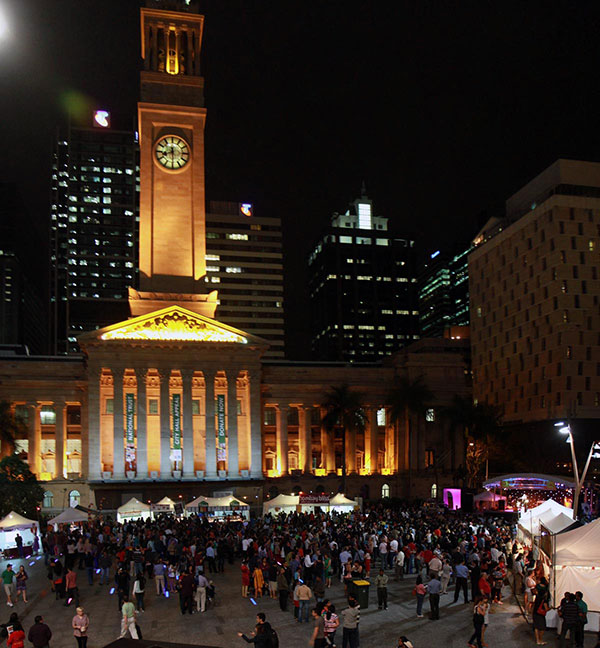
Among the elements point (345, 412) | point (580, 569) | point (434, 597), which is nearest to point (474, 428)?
point (345, 412)

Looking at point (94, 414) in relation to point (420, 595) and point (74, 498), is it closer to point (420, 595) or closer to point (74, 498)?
point (74, 498)

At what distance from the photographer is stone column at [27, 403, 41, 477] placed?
81.9 m

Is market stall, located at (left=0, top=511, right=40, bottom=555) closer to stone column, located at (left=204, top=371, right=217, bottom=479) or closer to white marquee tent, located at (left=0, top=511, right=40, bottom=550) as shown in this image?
white marquee tent, located at (left=0, top=511, right=40, bottom=550)

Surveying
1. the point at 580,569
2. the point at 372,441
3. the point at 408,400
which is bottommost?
the point at 580,569

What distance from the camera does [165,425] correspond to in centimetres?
8006

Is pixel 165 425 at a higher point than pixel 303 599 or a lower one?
higher

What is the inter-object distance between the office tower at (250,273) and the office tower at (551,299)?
228 feet

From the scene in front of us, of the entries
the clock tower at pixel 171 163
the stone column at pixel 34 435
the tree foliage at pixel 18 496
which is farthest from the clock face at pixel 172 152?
the tree foliage at pixel 18 496

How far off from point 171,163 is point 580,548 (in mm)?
72620

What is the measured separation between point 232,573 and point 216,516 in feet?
54.6

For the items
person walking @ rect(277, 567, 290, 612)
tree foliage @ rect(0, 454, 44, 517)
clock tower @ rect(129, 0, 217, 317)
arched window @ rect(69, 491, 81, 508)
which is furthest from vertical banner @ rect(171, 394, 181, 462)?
person walking @ rect(277, 567, 290, 612)

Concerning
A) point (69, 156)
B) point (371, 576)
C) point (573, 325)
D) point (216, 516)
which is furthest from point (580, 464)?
point (69, 156)

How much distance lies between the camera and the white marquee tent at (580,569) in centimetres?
2630

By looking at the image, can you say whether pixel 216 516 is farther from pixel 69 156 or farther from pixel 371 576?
pixel 69 156
